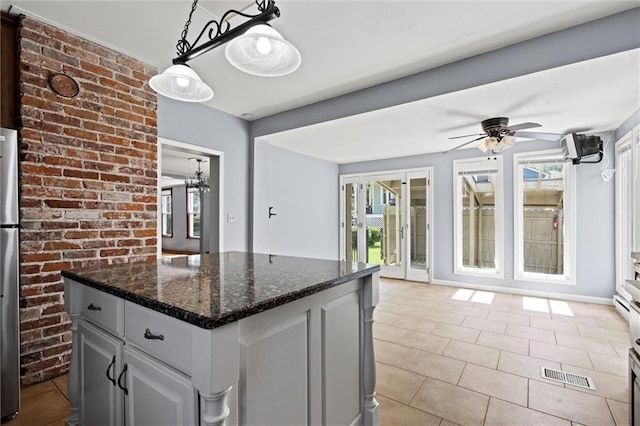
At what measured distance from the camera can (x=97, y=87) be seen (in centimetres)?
257

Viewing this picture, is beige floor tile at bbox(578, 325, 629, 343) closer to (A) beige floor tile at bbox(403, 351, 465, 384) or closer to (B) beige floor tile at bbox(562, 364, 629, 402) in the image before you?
(B) beige floor tile at bbox(562, 364, 629, 402)

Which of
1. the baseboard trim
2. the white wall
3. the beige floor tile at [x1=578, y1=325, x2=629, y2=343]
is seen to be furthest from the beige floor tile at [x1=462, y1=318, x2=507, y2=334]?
the white wall

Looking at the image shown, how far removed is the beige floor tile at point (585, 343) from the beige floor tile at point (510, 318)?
38 cm

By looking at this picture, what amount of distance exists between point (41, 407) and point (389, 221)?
5376 mm

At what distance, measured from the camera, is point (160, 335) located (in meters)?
1.04

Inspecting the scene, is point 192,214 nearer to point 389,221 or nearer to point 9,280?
point 389,221

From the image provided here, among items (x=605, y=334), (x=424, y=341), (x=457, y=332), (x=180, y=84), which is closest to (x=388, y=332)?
(x=424, y=341)

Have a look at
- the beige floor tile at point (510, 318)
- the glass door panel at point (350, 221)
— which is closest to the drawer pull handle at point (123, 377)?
the beige floor tile at point (510, 318)

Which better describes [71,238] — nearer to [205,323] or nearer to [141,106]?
[141,106]

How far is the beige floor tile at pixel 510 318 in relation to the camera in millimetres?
3488

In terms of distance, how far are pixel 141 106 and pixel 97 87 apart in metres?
0.37

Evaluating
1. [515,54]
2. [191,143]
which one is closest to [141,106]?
[191,143]

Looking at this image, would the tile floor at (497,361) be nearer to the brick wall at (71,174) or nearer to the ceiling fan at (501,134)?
the ceiling fan at (501,134)

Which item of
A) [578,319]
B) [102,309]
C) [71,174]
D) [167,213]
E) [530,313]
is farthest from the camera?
[167,213]
